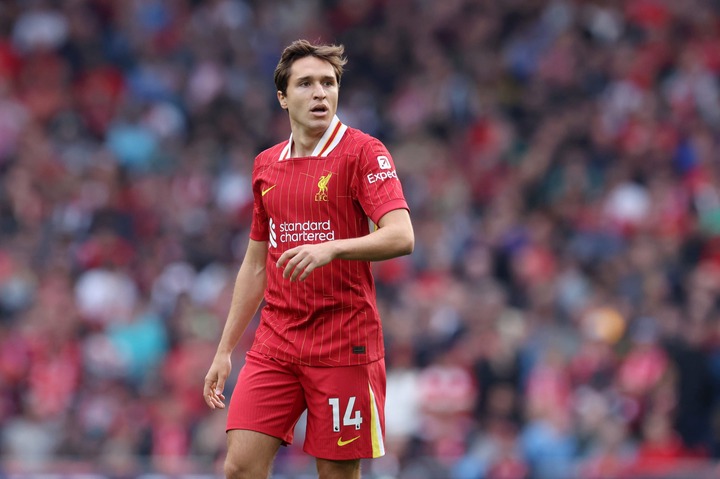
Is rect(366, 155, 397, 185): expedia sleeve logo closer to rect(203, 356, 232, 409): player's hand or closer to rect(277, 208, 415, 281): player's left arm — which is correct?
rect(277, 208, 415, 281): player's left arm

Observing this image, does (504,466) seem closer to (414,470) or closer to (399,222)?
(414,470)

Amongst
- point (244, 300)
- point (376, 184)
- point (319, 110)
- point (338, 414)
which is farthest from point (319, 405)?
point (319, 110)

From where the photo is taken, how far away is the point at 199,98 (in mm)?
15469

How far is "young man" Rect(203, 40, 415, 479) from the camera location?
19.9 ft

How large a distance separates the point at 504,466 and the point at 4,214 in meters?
6.29

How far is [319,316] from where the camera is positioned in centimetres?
611

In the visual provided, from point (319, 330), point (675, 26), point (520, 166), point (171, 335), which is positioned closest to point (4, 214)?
point (171, 335)

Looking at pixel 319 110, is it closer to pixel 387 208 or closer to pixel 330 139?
pixel 330 139

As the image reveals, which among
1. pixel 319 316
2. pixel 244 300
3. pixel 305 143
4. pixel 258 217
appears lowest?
pixel 319 316

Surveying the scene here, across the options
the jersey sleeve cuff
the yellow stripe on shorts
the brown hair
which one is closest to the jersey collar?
the brown hair

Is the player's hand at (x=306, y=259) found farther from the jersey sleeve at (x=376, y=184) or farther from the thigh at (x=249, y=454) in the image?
the thigh at (x=249, y=454)

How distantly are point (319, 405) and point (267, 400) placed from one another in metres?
0.24

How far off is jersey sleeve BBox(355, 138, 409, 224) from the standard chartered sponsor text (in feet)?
0.66

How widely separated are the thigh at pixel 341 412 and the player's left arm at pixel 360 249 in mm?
670
